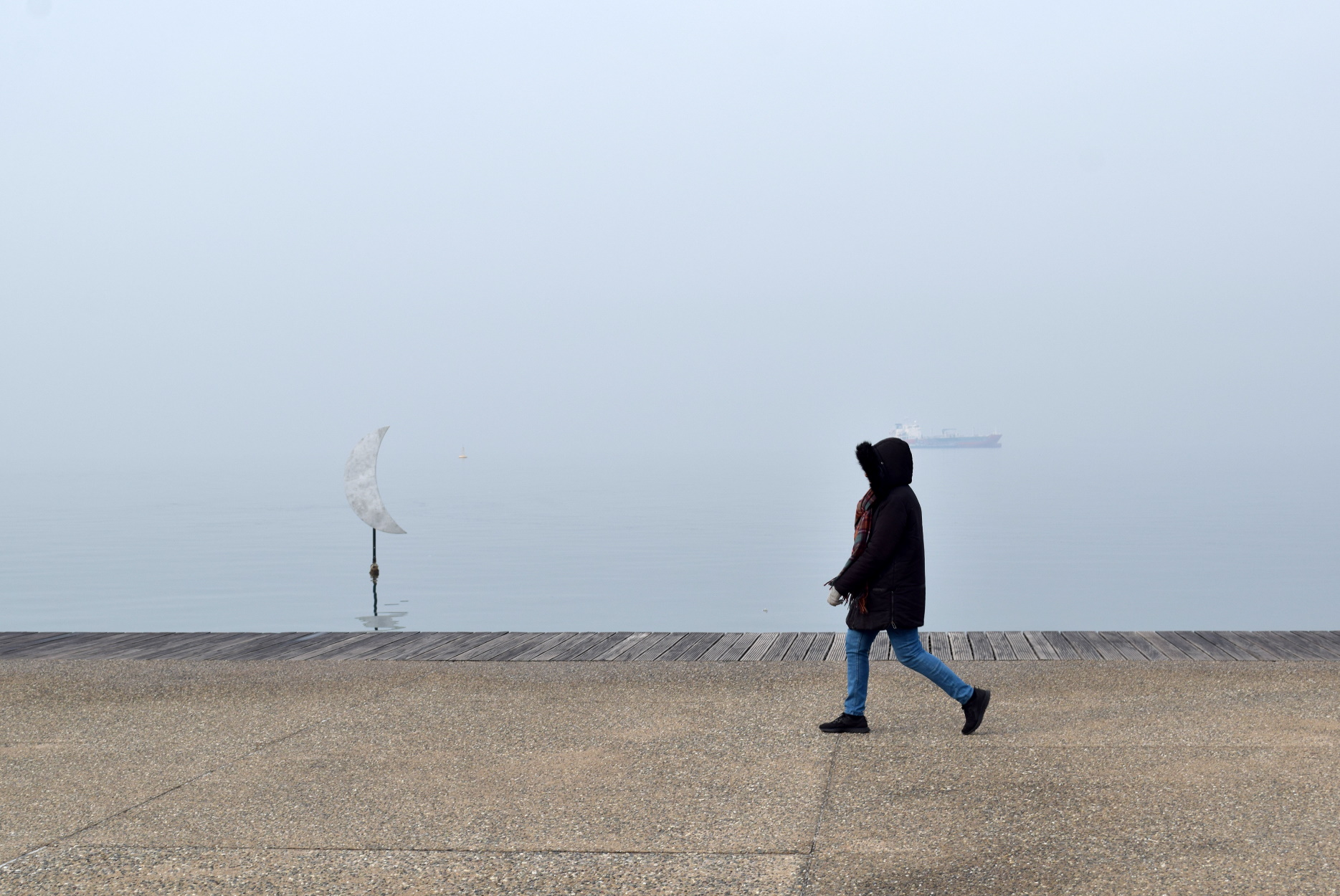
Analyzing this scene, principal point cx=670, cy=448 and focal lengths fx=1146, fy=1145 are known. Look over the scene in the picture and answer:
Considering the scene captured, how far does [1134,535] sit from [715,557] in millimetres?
15169

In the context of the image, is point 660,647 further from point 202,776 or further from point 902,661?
point 202,776

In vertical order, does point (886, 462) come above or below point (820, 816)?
above

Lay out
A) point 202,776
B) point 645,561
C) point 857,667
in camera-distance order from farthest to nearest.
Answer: point 645,561 → point 857,667 → point 202,776

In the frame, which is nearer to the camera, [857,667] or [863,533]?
[863,533]

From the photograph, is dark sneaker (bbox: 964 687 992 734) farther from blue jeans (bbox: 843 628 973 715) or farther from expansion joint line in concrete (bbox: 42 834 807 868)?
expansion joint line in concrete (bbox: 42 834 807 868)

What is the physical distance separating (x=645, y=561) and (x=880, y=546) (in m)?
23.7

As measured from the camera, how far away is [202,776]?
5.84m

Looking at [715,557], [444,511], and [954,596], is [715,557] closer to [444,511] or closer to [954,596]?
[954,596]

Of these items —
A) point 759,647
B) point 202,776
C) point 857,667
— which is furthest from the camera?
point 759,647

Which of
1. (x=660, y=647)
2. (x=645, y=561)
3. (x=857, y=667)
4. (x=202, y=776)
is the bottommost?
(x=645, y=561)

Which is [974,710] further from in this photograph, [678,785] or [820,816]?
[678,785]

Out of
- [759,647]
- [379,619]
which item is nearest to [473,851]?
[759,647]

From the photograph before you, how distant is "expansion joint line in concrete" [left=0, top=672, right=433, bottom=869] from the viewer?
474 cm

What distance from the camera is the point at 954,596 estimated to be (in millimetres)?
24453
